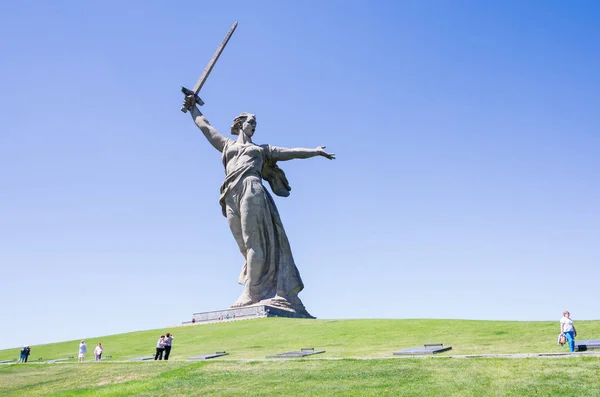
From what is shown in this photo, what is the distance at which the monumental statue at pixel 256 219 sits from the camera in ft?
127

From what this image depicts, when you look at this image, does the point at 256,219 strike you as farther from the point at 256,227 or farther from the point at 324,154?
the point at 324,154

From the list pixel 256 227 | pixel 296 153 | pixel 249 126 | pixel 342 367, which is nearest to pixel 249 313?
pixel 256 227

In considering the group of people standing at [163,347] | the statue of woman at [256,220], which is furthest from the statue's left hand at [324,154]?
the group of people standing at [163,347]

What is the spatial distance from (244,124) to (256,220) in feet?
21.0

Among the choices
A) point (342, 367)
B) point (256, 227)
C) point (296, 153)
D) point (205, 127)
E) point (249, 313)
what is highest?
point (205, 127)

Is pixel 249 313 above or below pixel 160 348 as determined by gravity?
above

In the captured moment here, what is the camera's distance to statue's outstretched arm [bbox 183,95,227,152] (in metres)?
41.2

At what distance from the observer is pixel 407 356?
63.3 ft

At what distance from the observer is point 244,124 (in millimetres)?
40719

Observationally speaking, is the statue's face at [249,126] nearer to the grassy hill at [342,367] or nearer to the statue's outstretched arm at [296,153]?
the statue's outstretched arm at [296,153]

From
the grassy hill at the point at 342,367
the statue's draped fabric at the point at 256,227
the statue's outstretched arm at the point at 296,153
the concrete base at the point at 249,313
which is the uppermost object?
the statue's outstretched arm at the point at 296,153

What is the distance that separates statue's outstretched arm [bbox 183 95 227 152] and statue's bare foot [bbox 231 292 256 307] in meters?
9.64

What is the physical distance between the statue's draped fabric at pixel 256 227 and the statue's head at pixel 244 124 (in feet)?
3.59

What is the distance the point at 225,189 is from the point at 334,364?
22662mm
